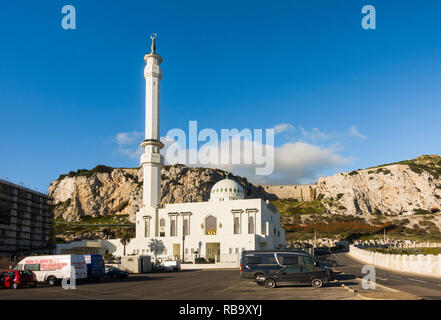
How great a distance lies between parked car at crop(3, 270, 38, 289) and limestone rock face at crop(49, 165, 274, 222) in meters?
99.4

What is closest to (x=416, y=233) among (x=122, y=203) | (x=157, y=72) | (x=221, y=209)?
(x=221, y=209)

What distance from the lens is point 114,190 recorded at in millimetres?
140125

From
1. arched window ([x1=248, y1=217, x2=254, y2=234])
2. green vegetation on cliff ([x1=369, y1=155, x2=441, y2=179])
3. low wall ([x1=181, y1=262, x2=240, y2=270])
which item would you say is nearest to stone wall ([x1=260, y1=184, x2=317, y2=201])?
green vegetation on cliff ([x1=369, y1=155, x2=441, y2=179])

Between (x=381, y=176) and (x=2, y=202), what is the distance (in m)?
125

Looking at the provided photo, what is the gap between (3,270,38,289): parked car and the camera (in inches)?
1062

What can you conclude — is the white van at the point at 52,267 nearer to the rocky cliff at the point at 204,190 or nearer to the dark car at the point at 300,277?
the dark car at the point at 300,277

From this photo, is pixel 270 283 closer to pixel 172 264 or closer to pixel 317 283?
pixel 317 283

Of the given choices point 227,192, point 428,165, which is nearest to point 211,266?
point 227,192

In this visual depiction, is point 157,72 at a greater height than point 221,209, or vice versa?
point 157,72

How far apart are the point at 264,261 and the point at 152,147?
51.1m

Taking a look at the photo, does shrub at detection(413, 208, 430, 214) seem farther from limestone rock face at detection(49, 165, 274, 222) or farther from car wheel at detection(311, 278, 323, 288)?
car wheel at detection(311, 278, 323, 288)

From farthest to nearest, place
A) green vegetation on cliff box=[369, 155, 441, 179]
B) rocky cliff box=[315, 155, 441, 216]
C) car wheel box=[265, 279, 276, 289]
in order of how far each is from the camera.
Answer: green vegetation on cliff box=[369, 155, 441, 179] < rocky cliff box=[315, 155, 441, 216] < car wheel box=[265, 279, 276, 289]
